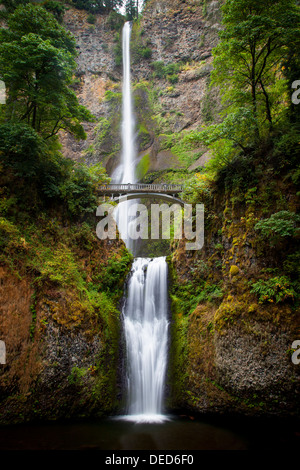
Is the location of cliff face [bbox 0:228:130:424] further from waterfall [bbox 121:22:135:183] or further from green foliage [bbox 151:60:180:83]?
green foliage [bbox 151:60:180:83]

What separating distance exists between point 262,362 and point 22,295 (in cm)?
787

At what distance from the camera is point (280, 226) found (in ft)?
A: 24.1

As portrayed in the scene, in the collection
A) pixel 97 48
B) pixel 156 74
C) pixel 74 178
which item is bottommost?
pixel 74 178

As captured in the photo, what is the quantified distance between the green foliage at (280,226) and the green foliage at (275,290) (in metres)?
1.22

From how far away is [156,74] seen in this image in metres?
33.8

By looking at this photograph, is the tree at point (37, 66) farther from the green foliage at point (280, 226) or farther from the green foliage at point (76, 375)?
the green foliage at point (76, 375)

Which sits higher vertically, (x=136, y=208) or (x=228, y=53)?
(x=228, y=53)

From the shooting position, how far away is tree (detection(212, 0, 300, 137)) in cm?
880

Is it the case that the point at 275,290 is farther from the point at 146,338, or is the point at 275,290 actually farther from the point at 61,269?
the point at 61,269

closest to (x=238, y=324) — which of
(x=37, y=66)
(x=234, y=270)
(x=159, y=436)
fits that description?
(x=234, y=270)

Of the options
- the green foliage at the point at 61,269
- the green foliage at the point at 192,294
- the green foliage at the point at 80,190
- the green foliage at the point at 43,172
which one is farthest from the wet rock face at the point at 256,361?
the green foliage at the point at 43,172

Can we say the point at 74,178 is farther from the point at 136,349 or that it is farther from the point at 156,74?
the point at 156,74

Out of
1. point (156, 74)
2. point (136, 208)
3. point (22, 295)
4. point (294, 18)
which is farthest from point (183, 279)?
point (156, 74)

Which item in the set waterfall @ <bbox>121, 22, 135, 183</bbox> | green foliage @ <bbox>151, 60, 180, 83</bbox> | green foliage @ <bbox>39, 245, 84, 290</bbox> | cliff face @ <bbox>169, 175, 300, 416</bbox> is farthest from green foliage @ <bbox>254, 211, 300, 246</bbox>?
green foliage @ <bbox>151, 60, 180, 83</bbox>
